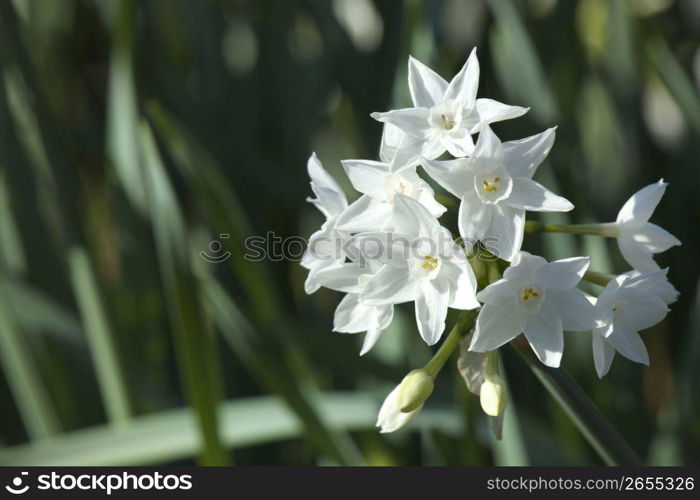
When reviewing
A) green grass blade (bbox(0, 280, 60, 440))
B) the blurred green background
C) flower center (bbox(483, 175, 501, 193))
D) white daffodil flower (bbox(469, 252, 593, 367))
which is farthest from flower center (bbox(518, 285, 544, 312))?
green grass blade (bbox(0, 280, 60, 440))

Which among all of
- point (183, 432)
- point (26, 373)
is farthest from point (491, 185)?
point (26, 373)

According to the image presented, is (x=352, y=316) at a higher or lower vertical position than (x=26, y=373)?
lower

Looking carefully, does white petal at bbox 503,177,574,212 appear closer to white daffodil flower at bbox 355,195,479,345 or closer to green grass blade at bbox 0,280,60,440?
white daffodil flower at bbox 355,195,479,345

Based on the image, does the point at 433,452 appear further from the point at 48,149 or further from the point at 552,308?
the point at 48,149

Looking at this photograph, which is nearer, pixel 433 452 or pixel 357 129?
pixel 433 452

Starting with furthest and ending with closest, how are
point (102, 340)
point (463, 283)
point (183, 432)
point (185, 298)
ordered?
point (102, 340), point (183, 432), point (185, 298), point (463, 283)

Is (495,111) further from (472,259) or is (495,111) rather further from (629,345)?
(629,345)

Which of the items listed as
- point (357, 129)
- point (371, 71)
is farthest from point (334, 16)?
point (357, 129)
